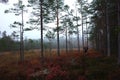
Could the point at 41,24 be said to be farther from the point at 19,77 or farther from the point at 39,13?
the point at 19,77

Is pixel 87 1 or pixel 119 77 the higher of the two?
pixel 87 1

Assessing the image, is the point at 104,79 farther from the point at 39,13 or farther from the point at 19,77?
the point at 39,13

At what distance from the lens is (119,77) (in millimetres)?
16109

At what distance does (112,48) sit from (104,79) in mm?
19473

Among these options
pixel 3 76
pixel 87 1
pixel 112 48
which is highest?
pixel 87 1

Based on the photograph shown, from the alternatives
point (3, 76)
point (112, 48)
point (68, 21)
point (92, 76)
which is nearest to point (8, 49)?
point (68, 21)

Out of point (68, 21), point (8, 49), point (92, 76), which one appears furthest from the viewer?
point (8, 49)

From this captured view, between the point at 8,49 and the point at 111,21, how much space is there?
224 ft

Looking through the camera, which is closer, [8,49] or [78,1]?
[78,1]

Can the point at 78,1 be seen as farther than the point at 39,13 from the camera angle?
Yes

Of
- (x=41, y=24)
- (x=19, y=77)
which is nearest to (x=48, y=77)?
(x=19, y=77)

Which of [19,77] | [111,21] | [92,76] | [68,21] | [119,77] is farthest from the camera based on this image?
[68,21]

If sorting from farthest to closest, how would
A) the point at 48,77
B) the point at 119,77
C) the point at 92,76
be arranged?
the point at 48,77 → the point at 92,76 → the point at 119,77

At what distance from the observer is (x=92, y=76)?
56.6 feet
